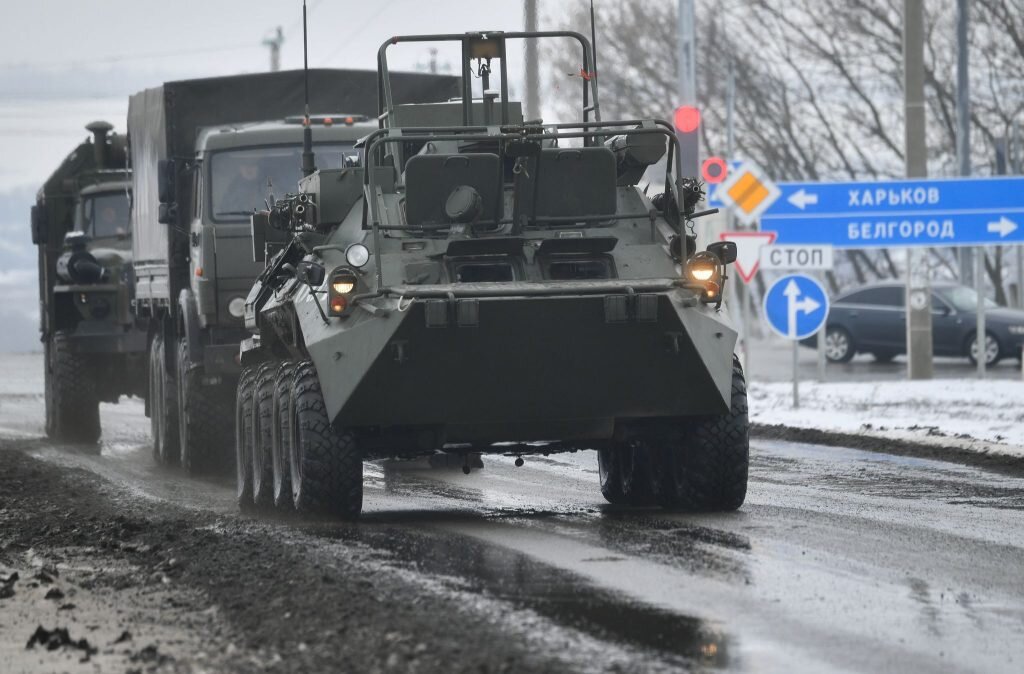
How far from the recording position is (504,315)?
10688 millimetres

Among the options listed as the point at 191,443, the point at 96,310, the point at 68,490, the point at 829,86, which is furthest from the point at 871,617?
the point at 829,86

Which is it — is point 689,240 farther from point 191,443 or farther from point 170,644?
point 191,443

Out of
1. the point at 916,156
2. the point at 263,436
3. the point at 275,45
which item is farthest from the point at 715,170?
the point at 275,45

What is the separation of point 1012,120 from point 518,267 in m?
36.3

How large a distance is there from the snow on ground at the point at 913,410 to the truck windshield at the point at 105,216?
699 cm

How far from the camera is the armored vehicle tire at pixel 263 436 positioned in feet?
41.2

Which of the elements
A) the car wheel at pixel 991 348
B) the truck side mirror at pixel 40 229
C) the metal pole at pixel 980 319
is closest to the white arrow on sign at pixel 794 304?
the metal pole at pixel 980 319

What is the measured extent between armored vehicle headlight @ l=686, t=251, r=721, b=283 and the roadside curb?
396 centimetres

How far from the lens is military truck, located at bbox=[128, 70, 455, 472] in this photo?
16.2 meters

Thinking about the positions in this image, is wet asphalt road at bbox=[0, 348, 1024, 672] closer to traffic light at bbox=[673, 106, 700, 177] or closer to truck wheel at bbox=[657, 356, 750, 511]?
truck wheel at bbox=[657, 356, 750, 511]

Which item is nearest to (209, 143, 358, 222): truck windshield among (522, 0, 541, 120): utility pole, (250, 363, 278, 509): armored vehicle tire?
(250, 363, 278, 509): armored vehicle tire

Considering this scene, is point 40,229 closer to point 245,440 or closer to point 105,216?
point 105,216

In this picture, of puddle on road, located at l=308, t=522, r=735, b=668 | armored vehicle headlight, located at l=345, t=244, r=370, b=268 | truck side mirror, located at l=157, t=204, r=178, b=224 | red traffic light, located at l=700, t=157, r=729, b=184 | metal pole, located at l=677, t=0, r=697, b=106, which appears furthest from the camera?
metal pole, located at l=677, t=0, r=697, b=106

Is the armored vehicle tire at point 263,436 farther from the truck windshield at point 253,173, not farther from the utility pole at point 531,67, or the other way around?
the utility pole at point 531,67
